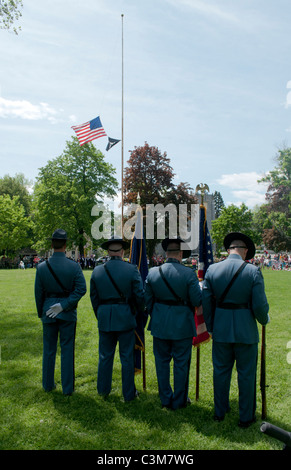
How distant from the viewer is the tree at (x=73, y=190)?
149 ft

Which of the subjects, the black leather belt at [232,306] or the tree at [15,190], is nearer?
the black leather belt at [232,306]

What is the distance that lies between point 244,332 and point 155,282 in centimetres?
146

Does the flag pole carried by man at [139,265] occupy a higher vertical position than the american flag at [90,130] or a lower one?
lower

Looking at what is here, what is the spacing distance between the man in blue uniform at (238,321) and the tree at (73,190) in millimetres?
40482

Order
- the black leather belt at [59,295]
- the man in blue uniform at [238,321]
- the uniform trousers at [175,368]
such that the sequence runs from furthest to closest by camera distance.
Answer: the black leather belt at [59,295], the uniform trousers at [175,368], the man in blue uniform at [238,321]

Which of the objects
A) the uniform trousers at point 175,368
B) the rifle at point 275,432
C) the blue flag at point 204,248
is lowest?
the uniform trousers at point 175,368

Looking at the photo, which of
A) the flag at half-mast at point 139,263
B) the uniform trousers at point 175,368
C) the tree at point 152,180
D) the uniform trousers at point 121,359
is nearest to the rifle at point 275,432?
the uniform trousers at point 175,368

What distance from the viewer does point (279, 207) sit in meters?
62.1

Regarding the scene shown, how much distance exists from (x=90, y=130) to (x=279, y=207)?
163 ft

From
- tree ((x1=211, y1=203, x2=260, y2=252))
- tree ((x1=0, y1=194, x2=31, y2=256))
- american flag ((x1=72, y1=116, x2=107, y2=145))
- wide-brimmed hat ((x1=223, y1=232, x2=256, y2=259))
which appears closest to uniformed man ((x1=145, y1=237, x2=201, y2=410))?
wide-brimmed hat ((x1=223, y1=232, x2=256, y2=259))

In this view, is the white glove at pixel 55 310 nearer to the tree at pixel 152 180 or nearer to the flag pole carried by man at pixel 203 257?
the flag pole carried by man at pixel 203 257

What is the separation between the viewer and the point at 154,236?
4003 cm

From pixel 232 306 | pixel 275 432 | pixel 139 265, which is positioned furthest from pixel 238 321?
pixel 275 432

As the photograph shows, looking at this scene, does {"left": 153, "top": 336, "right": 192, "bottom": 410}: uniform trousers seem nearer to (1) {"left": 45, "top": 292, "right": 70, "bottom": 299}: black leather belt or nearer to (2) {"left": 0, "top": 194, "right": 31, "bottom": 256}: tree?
(1) {"left": 45, "top": 292, "right": 70, "bottom": 299}: black leather belt
